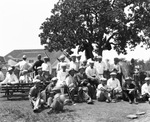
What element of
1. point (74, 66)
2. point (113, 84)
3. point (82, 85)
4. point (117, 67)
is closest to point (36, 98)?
point (82, 85)

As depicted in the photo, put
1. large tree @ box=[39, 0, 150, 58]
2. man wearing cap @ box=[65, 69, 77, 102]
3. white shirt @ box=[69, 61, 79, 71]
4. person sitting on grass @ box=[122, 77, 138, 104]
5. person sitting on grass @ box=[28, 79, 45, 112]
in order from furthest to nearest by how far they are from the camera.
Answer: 1. large tree @ box=[39, 0, 150, 58]
2. white shirt @ box=[69, 61, 79, 71]
3. person sitting on grass @ box=[122, 77, 138, 104]
4. man wearing cap @ box=[65, 69, 77, 102]
5. person sitting on grass @ box=[28, 79, 45, 112]

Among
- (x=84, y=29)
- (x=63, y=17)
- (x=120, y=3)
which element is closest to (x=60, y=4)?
(x=63, y=17)

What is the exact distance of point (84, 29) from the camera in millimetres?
28344

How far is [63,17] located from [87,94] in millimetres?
18126

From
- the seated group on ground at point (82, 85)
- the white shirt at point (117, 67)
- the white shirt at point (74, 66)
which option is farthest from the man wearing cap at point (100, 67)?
the white shirt at point (74, 66)

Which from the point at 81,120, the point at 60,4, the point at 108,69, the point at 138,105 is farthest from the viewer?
the point at 60,4

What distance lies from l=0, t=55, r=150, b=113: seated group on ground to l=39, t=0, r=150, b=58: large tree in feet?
47.5

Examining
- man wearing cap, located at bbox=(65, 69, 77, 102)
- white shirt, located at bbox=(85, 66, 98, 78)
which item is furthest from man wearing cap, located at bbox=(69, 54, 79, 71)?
man wearing cap, located at bbox=(65, 69, 77, 102)

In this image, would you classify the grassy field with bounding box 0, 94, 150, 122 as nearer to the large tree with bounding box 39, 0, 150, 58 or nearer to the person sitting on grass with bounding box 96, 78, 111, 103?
the person sitting on grass with bounding box 96, 78, 111, 103

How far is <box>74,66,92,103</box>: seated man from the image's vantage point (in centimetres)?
1128

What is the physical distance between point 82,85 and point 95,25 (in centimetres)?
1709

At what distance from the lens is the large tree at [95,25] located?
2691cm

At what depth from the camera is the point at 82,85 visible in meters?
11.6

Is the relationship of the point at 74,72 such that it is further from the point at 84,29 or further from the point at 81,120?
the point at 84,29
